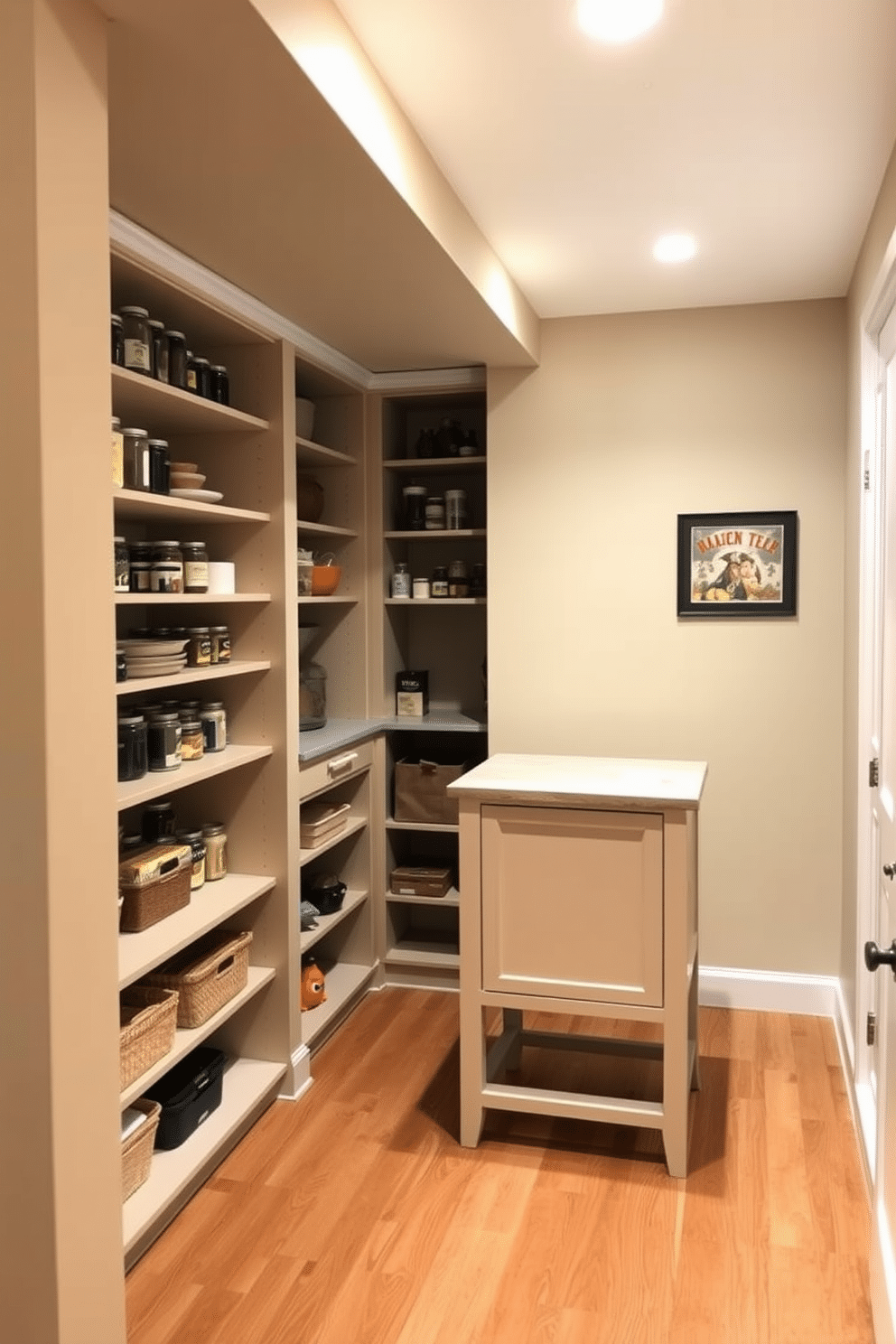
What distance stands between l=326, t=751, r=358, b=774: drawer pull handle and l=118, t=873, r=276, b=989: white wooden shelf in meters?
0.50

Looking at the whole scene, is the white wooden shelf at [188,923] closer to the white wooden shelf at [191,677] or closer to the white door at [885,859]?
the white wooden shelf at [191,677]

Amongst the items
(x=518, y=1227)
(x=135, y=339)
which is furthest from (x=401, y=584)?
(x=518, y=1227)

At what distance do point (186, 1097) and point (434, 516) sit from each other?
2.23 m

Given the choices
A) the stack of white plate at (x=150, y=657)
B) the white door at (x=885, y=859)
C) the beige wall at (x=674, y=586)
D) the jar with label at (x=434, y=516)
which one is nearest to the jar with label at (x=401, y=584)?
the jar with label at (x=434, y=516)

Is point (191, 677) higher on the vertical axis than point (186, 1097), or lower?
higher

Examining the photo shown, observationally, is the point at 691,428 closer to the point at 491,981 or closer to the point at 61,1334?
the point at 491,981

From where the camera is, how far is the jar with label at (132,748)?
8.18 feet

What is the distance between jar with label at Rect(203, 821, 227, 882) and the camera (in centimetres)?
301

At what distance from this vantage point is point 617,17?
5.88 feet

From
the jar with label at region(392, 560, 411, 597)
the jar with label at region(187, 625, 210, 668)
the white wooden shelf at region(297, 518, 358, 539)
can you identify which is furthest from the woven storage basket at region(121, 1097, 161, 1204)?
the jar with label at region(392, 560, 411, 597)

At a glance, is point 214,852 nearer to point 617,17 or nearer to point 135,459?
point 135,459

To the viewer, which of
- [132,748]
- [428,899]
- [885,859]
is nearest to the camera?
[885,859]

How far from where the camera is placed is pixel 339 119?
5.87 feet

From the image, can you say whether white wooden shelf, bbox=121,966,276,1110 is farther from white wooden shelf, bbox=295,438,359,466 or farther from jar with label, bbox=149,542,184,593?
white wooden shelf, bbox=295,438,359,466
